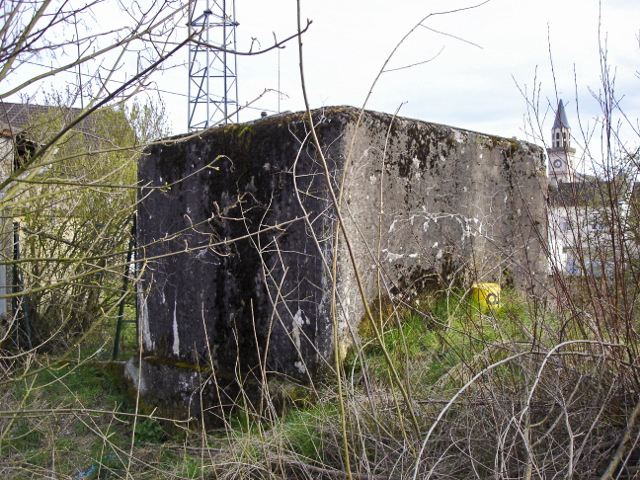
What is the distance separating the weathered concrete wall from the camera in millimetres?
3688

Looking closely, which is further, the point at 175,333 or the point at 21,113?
the point at 21,113

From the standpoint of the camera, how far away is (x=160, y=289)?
4.76m

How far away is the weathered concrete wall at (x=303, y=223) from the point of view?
3.69m

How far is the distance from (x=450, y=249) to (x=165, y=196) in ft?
7.19

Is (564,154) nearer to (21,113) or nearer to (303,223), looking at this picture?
(303,223)

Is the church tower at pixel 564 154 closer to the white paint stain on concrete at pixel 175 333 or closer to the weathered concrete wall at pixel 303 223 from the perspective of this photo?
the weathered concrete wall at pixel 303 223

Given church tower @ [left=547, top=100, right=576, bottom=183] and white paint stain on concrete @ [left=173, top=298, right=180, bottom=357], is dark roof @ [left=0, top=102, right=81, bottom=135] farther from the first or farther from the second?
church tower @ [left=547, top=100, right=576, bottom=183]

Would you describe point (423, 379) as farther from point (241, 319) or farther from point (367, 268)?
point (241, 319)

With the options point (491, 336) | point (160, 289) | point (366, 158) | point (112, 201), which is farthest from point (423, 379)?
point (112, 201)

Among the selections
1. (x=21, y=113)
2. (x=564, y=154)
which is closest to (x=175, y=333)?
(x=21, y=113)

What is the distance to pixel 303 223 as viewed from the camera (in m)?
3.80

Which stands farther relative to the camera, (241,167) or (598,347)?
(241,167)

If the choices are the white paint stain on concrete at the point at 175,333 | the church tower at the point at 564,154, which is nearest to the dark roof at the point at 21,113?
the white paint stain on concrete at the point at 175,333

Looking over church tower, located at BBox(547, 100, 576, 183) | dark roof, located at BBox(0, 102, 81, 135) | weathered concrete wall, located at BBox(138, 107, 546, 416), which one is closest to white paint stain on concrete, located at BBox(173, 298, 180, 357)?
weathered concrete wall, located at BBox(138, 107, 546, 416)
